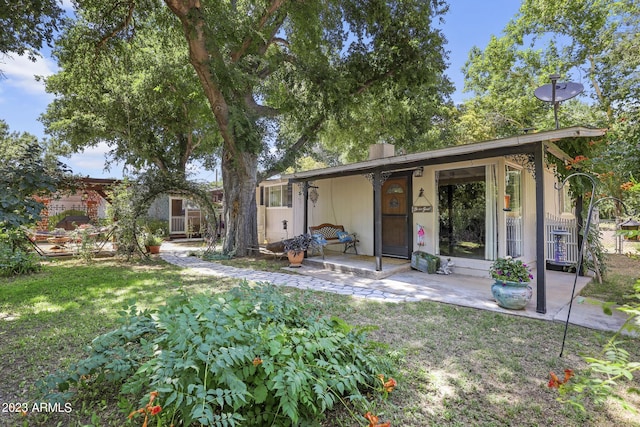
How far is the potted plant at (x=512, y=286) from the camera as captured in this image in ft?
14.1

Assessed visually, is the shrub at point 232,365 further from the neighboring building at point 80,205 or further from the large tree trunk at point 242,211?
the neighboring building at point 80,205

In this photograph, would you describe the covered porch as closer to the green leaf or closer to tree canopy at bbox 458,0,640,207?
the green leaf

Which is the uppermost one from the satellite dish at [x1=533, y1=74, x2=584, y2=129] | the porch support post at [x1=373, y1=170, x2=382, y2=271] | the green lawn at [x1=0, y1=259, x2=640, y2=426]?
the satellite dish at [x1=533, y1=74, x2=584, y2=129]

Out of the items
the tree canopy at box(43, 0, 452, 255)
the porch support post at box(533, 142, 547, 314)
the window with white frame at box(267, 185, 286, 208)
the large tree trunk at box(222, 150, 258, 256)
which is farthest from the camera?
the window with white frame at box(267, 185, 286, 208)

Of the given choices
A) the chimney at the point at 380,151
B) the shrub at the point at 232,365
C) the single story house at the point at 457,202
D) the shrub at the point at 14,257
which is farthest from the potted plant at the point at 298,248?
the shrub at the point at 14,257

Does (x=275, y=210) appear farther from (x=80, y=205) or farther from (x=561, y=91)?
(x=80, y=205)

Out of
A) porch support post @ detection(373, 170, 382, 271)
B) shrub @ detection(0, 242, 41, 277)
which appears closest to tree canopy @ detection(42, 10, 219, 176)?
shrub @ detection(0, 242, 41, 277)

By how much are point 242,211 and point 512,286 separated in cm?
739

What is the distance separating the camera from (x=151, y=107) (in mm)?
11141

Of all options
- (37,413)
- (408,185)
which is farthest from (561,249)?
(37,413)

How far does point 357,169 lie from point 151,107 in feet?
27.9

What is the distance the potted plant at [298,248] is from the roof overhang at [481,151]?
5.91 ft

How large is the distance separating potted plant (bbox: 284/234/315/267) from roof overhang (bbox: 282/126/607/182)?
180 centimetres

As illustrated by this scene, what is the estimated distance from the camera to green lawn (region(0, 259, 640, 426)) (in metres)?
2.10
